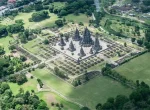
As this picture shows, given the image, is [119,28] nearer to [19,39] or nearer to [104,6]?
[104,6]

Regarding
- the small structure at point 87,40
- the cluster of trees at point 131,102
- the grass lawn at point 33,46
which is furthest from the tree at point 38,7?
the cluster of trees at point 131,102

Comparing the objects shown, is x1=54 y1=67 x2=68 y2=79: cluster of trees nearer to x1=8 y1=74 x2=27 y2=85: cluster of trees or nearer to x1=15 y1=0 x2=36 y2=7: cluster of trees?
x1=8 y1=74 x2=27 y2=85: cluster of trees

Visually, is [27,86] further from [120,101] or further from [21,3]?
[21,3]

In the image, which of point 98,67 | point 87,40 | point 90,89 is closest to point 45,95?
point 90,89

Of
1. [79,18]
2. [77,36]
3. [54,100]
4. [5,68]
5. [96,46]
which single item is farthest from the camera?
[79,18]

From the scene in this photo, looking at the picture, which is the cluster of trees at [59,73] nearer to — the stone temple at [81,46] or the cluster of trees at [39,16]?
the stone temple at [81,46]

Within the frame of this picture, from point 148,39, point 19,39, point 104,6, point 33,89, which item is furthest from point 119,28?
point 33,89

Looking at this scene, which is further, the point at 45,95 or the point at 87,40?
the point at 87,40

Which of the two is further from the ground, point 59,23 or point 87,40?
point 87,40
